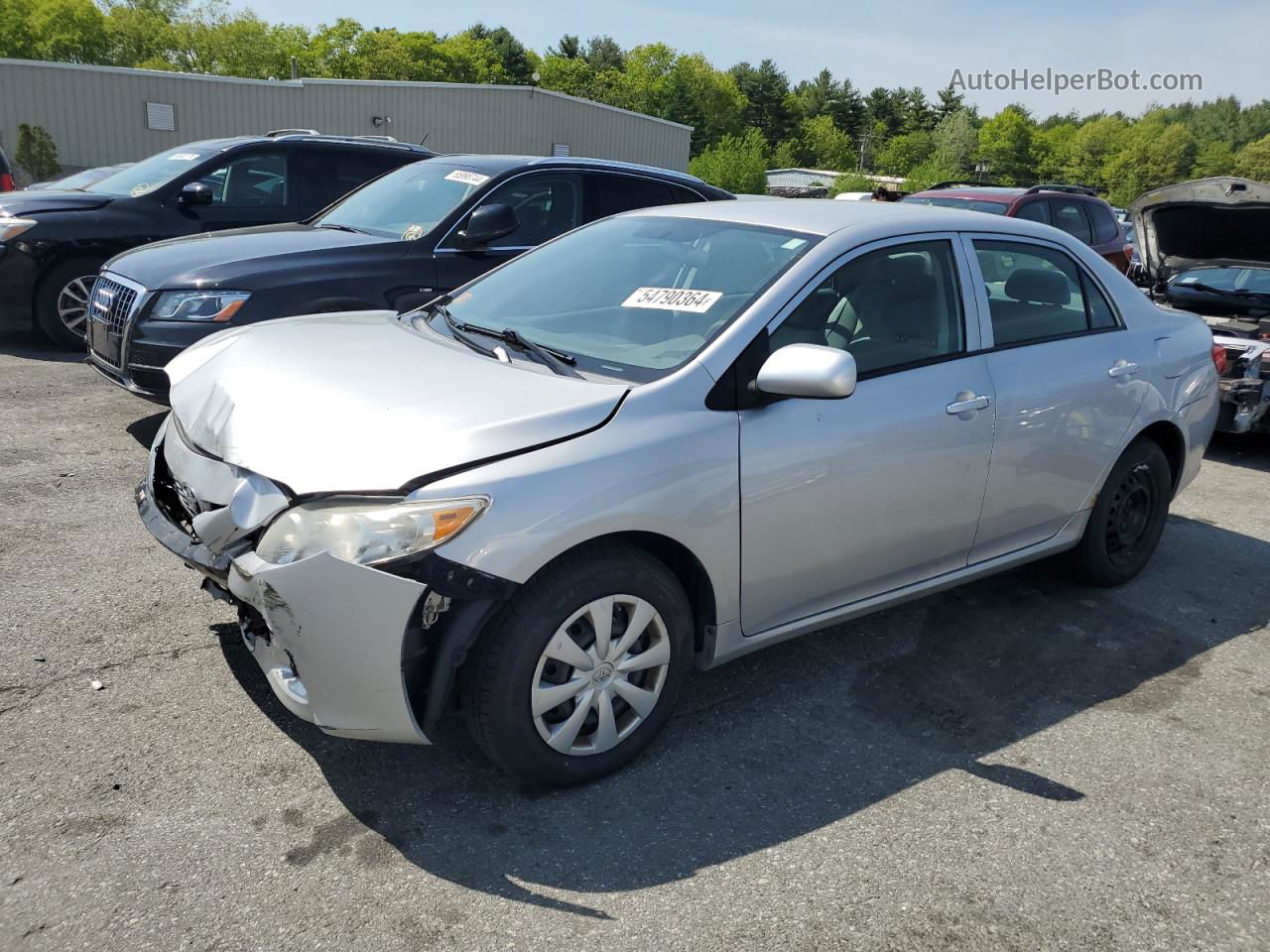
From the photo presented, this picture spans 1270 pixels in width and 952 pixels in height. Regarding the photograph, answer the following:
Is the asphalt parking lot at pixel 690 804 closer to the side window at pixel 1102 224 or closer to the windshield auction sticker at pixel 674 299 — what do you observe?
Result: the windshield auction sticker at pixel 674 299

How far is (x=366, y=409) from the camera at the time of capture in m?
2.94

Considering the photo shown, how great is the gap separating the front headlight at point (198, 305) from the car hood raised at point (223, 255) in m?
0.05

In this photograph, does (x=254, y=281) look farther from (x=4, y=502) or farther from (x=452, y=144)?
(x=452, y=144)

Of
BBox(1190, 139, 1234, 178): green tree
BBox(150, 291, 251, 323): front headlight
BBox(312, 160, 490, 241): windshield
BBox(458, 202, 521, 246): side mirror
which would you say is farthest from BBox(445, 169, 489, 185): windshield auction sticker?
BBox(1190, 139, 1234, 178): green tree

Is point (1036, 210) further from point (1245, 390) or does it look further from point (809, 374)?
point (809, 374)

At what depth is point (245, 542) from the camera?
282cm

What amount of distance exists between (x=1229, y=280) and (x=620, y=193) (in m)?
4.64

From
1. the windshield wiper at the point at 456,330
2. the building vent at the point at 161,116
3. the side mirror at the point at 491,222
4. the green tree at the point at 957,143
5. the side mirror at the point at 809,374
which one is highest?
the green tree at the point at 957,143

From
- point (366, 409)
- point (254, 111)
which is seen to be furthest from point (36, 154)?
point (366, 409)

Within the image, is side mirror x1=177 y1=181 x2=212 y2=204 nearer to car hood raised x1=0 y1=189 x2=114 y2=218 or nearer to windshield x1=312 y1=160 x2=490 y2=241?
car hood raised x1=0 y1=189 x2=114 y2=218

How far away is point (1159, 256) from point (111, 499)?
7747 mm

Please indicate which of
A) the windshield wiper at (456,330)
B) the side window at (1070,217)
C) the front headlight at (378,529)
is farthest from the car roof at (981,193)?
the front headlight at (378,529)

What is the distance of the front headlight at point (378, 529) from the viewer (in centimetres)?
261

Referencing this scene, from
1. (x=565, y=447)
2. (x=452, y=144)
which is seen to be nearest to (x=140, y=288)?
(x=565, y=447)
